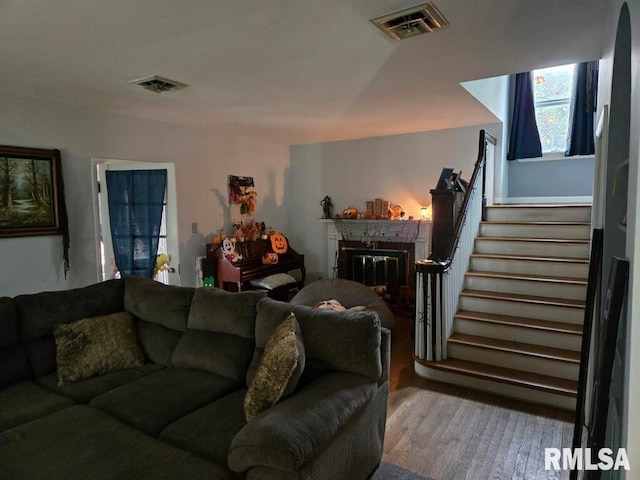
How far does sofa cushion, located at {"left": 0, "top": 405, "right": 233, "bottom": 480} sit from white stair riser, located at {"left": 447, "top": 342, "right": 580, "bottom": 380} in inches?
99.1

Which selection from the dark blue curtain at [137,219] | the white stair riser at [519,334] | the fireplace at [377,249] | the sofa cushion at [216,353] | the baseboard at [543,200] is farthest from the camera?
the fireplace at [377,249]

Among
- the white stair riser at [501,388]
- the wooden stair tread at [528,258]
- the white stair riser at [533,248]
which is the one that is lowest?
the white stair riser at [501,388]

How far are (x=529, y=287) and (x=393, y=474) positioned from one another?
2407 millimetres

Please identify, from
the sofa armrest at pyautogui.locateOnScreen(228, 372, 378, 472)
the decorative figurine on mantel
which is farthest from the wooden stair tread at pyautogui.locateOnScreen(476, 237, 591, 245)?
the sofa armrest at pyautogui.locateOnScreen(228, 372, 378, 472)

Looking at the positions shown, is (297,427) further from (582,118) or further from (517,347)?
(582,118)

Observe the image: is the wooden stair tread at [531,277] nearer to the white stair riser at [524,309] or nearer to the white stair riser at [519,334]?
the white stair riser at [524,309]

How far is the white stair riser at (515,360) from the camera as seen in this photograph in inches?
123

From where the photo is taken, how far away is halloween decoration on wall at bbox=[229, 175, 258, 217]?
17.9 feet

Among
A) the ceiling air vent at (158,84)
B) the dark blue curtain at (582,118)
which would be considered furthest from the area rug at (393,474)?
the dark blue curtain at (582,118)

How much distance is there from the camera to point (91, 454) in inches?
66.4

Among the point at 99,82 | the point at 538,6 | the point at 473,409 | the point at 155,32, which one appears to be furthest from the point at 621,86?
the point at 99,82

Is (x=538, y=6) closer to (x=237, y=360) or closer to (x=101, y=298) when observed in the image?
(x=237, y=360)

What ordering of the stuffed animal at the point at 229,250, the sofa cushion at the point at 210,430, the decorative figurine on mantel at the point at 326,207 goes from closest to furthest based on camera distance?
the sofa cushion at the point at 210,430, the stuffed animal at the point at 229,250, the decorative figurine on mantel at the point at 326,207

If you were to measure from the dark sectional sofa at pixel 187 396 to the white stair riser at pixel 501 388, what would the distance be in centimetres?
133
